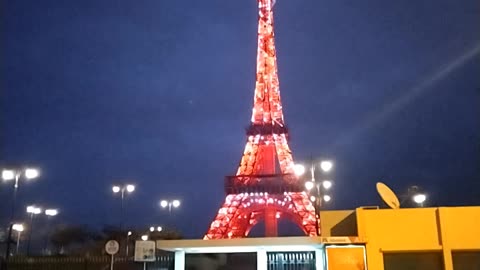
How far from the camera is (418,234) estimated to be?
13.1 metres

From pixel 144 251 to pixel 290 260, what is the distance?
3.91 meters

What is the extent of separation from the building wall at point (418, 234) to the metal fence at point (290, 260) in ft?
7.90

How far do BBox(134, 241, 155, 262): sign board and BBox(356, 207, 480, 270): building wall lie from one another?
4980 mm

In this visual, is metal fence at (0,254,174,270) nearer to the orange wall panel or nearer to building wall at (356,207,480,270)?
the orange wall panel

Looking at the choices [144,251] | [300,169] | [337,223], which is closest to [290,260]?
[337,223]

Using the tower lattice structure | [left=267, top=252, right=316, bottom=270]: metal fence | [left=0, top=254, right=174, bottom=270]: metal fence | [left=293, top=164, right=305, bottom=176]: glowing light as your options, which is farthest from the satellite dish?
the tower lattice structure

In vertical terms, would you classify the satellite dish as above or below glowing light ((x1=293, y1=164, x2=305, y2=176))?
below

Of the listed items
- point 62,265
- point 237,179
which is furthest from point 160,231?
point 62,265

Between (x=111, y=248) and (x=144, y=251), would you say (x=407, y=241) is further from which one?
(x=111, y=248)

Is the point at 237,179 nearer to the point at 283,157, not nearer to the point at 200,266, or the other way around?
the point at 283,157

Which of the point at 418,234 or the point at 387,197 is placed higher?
the point at 387,197

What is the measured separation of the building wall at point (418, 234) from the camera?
510 inches

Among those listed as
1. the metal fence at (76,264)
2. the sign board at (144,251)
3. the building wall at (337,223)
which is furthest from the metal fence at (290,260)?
the metal fence at (76,264)

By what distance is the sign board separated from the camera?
45.5 ft
